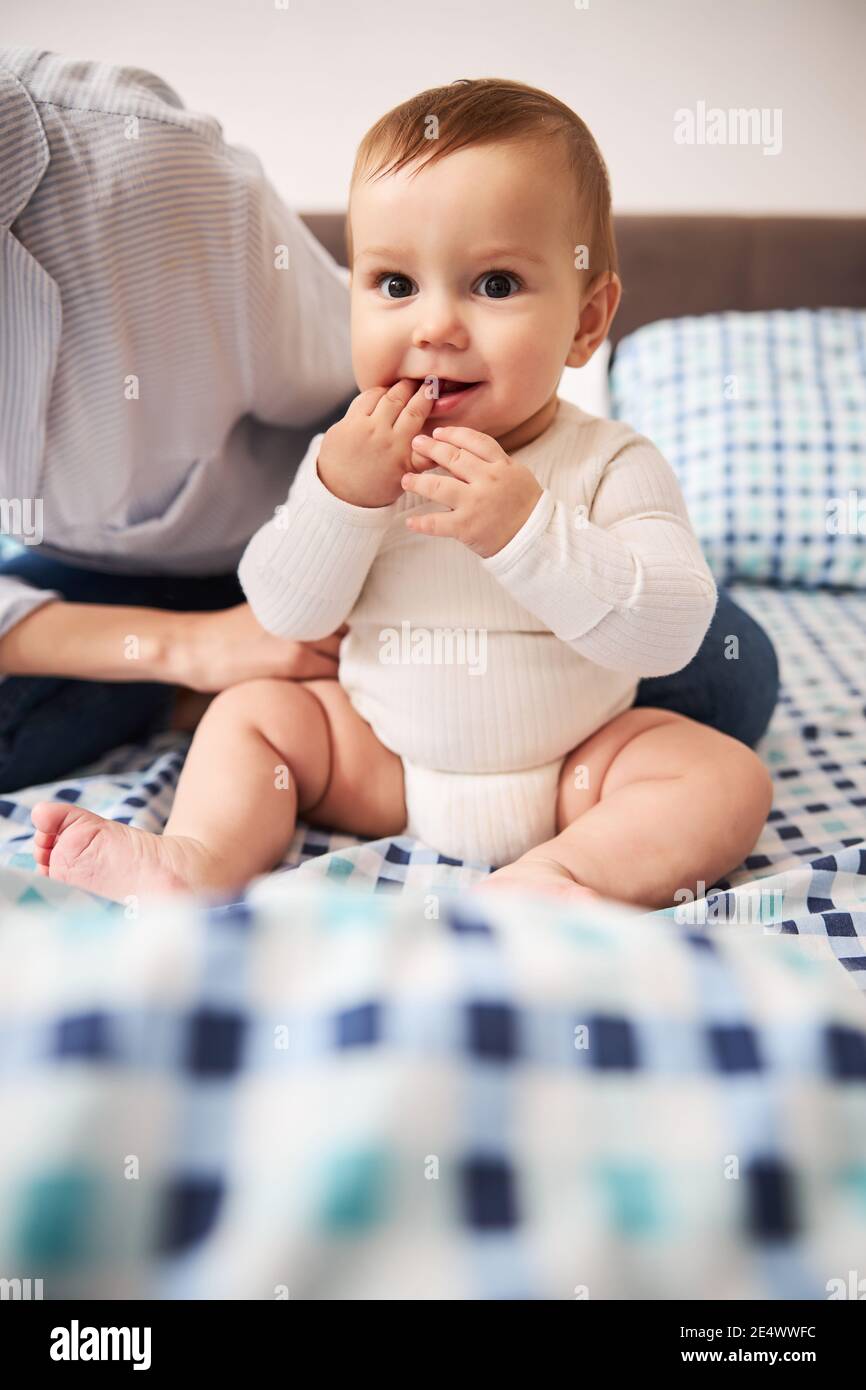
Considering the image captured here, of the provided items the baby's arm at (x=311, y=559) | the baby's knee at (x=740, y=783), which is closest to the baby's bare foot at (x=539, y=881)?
the baby's knee at (x=740, y=783)

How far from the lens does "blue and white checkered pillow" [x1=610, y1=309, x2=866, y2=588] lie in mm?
1492

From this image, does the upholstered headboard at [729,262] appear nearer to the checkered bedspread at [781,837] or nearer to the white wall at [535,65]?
the white wall at [535,65]

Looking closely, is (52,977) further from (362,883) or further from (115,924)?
(362,883)

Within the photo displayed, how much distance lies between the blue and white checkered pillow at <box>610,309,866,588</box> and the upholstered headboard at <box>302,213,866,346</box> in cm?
23

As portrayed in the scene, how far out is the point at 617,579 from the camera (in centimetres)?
67

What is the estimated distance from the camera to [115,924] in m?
0.39

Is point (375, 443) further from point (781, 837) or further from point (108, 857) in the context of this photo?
point (781, 837)

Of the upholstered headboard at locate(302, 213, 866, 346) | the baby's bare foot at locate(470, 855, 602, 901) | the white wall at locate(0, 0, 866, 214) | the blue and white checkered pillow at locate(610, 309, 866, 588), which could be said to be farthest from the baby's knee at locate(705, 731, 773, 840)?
the white wall at locate(0, 0, 866, 214)

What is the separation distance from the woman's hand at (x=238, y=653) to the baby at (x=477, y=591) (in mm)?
36

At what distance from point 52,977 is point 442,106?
61cm

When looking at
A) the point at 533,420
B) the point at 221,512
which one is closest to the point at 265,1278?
the point at 533,420

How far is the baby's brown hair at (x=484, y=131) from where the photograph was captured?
667 mm

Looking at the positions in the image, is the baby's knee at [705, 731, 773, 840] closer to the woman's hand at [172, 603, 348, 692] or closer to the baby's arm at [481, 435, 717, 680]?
the baby's arm at [481, 435, 717, 680]

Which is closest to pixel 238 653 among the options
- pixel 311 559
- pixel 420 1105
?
pixel 311 559
